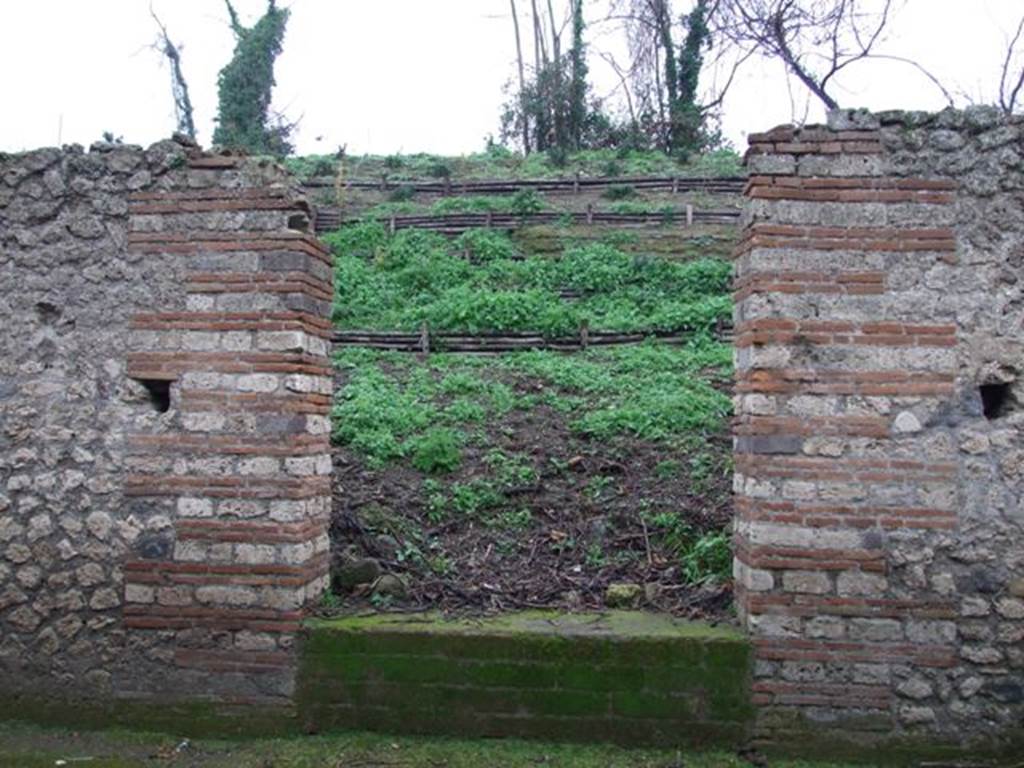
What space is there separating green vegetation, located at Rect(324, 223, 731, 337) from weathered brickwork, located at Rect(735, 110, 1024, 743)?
22.8 ft

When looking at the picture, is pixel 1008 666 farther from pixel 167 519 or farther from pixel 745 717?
pixel 167 519

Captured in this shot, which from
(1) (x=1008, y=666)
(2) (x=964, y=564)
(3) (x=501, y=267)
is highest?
(3) (x=501, y=267)

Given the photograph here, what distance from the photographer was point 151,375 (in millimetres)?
4988

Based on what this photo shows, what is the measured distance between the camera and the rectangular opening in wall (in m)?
5.86

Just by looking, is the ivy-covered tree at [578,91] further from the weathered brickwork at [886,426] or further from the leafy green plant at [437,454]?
the weathered brickwork at [886,426]

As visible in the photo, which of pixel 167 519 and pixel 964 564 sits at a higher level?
pixel 167 519

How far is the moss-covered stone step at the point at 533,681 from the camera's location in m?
4.66

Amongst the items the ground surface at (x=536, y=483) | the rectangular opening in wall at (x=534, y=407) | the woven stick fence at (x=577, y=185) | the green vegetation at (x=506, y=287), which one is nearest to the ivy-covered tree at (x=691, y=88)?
the woven stick fence at (x=577, y=185)

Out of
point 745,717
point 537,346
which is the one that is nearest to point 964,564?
point 745,717

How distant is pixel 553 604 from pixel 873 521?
6.38 feet

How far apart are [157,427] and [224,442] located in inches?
16.1

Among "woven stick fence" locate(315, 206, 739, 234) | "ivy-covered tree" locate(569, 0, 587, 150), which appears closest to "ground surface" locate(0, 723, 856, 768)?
"woven stick fence" locate(315, 206, 739, 234)

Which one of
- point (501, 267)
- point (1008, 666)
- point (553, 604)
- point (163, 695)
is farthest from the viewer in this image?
point (501, 267)

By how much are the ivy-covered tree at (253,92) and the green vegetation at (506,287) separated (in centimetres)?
1136
